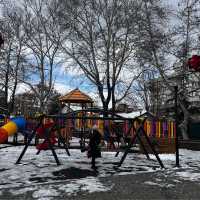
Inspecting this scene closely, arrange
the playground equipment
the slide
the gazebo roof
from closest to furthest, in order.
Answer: the slide, the playground equipment, the gazebo roof

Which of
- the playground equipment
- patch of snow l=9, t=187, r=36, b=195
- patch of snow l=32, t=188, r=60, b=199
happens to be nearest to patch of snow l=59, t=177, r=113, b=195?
patch of snow l=32, t=188, r=60, b=199

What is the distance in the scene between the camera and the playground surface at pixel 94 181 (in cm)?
689

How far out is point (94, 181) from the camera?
26.7ft

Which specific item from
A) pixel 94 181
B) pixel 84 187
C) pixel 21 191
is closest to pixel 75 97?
pixel 94 181

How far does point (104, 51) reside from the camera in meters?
27.2

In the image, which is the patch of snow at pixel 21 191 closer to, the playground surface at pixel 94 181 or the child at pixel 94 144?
the playground surface at pixel 94 181

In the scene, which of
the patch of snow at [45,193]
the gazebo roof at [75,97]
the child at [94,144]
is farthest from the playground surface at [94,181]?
the gazebo roof at [75,97]

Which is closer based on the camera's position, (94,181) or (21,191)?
(21,191)

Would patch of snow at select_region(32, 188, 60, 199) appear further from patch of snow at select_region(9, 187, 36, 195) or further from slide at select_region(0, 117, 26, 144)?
slide at select_region(0, 117, 26, 144)

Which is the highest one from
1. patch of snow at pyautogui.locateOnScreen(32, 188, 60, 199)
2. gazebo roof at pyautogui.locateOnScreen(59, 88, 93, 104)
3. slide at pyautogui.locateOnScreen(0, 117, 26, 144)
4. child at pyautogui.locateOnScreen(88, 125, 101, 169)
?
gazebo roof at pyautogui.locateOnScreen(59, 88, 93, 104)

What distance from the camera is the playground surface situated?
6.89 metres

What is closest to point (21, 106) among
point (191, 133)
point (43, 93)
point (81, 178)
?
point (43, 93)

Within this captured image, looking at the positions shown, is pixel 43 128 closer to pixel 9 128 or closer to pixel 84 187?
pixel 9 128

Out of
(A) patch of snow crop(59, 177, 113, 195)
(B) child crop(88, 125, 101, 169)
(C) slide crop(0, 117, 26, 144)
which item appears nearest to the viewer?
(A) patch of snow crop(59, 177, 113, 195)
